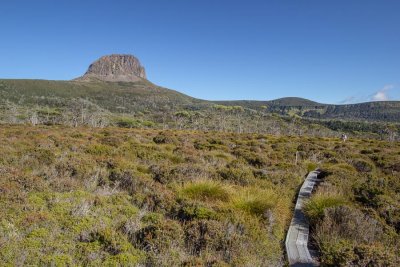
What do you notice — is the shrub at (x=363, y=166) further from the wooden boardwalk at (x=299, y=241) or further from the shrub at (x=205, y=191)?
the shrub at (x=205, y=191)

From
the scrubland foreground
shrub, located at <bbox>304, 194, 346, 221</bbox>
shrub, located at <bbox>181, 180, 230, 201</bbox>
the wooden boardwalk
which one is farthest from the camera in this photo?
shrub, located at <bbox>181, 180, 230, 201</bbox>

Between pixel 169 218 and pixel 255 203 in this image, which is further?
pixel 255 203

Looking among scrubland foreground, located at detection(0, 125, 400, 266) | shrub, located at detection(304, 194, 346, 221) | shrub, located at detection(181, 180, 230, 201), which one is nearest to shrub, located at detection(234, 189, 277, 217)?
scrubland foreground, located at detection(0, 125, 400, 266)

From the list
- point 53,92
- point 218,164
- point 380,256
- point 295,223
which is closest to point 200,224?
point 295,223

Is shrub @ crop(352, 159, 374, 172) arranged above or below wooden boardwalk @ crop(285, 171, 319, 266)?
above

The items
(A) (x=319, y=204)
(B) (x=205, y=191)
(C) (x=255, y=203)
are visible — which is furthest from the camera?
(B) (x=205, y=191)

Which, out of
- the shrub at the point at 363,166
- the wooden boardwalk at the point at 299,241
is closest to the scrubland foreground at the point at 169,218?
the wooden boardwalk at the point at 299,241

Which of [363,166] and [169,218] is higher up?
[363,166]

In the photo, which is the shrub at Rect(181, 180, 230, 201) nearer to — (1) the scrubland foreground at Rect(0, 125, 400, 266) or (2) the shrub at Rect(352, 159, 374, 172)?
(1) the scrubland foreground at Rect(0, 125, 400, 266)

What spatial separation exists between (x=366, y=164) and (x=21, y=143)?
60.5 feet

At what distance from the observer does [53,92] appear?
190500mm

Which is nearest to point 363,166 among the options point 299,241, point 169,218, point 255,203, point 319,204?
point 319,204

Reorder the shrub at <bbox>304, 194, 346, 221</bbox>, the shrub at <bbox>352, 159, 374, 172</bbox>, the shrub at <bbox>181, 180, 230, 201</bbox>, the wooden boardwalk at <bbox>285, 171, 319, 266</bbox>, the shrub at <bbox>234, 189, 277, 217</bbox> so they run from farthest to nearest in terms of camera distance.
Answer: the shrub at <bbox>352, 159, 374, 172</bbox> → the shrub at <bbox>181, 180, 230, 201</bbox> → the shrub at <bbox>304, 194, 346, 221</bbox> → the shrub at <bbox>234, 189, 277, 217</bbox> → the wooden boardwalk at <bbox>285, 171, 319, 266</bbox>

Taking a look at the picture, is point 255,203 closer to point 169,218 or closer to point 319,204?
point 319,204
